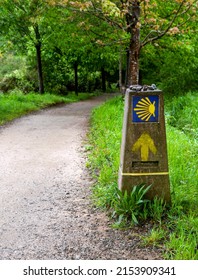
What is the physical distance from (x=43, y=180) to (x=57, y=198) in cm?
85

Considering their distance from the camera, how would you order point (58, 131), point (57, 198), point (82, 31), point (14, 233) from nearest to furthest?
→ point (14, 233)
point (57, 198)
point (58, 131)
point (82, 31)

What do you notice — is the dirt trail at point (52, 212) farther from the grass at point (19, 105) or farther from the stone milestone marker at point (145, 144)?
the grass at point (19, 105)

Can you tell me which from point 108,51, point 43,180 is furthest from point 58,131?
point 108,51

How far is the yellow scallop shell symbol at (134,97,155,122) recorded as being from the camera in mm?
3771

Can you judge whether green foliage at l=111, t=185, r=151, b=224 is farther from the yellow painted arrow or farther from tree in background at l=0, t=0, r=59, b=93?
tree in background at l=0, t=0, r=59, b=93

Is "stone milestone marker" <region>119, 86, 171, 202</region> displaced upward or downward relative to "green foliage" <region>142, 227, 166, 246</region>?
upward

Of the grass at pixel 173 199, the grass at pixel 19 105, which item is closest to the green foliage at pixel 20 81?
the grass at pixel 19 105

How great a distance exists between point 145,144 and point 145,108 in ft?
1.32

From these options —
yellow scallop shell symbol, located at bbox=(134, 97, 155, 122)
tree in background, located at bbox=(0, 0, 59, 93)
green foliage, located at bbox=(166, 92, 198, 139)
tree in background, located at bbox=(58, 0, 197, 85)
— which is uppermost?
tree in background, located at bbox=(0, 0, 59, 93)

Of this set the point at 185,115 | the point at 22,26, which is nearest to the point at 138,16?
the point at 185,115

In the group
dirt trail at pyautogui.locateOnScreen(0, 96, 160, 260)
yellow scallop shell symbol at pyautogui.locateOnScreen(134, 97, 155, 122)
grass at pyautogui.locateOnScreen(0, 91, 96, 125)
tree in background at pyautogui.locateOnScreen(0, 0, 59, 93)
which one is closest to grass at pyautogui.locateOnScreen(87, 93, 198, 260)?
dirt trail at pyautogui.locateOnScreen(0, 96, 160, 260)

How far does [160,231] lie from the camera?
352cm

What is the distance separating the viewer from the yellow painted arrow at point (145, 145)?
3.84 metres
